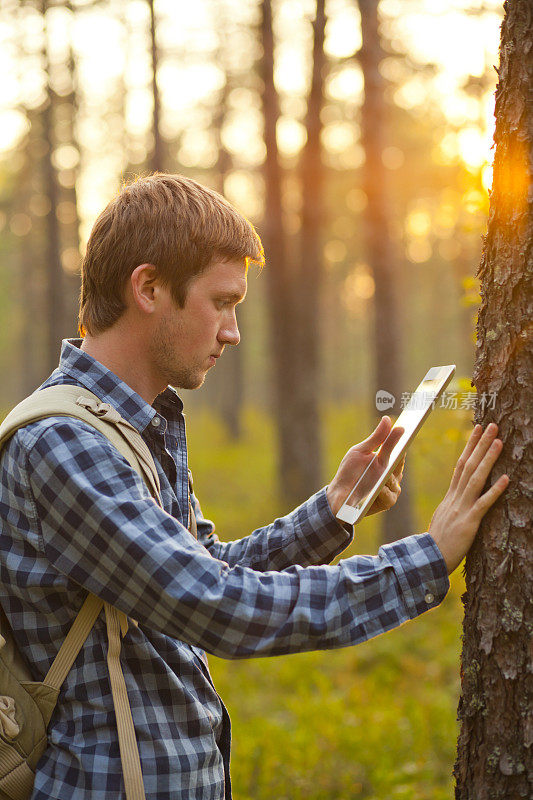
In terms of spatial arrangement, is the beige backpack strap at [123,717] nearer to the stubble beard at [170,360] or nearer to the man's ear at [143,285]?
the stubble beard at [170,360]

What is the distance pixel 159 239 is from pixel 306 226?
9.51 metres


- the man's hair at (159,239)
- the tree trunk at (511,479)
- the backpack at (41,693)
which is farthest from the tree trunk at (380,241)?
the backpack at (41,693)

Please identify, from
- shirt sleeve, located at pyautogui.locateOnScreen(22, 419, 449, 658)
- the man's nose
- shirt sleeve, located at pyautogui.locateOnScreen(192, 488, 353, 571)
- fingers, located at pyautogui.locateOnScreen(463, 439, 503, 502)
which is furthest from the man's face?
fingers, located at pyautogui.locateOnScreen(463, 439, 503, 502)

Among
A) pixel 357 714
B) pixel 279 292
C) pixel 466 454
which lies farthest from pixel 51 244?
pixel 466 454

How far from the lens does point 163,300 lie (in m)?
2.13

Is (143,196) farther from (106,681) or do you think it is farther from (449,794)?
(449,794)

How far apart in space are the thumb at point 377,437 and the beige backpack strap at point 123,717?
3.02ft

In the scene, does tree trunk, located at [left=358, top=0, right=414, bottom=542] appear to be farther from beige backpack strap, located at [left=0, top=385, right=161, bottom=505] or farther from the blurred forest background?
beige backpack strap, located at [left=0, top=385, right=161, bottom=505]

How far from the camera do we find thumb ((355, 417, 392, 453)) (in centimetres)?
235

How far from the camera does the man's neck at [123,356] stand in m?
2.18

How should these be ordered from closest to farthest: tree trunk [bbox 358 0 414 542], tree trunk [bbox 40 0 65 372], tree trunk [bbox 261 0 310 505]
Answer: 1. tree trunk [bbox 358 0 414 542]
2. tree trunk [bbox 261 0 310 505]
3. tree trunk [bbox 40 0 65 372]

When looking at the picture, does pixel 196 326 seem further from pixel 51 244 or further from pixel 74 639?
pixel 51 244

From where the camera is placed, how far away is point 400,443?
213 cm

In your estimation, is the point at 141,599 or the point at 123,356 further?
the point at 123,356
